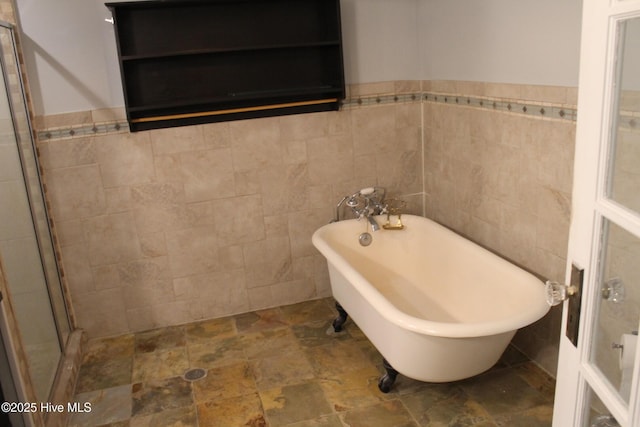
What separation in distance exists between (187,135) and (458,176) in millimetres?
1697

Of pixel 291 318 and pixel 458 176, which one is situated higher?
pixel 458 176

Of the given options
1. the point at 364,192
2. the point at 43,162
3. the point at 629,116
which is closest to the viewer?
the point at 629,116

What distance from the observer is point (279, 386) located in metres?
2.86

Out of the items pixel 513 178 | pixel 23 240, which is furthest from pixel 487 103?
pixel 23 240

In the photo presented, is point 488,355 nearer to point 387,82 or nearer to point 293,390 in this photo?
point 293,390

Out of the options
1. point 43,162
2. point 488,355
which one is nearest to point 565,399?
point 488,355

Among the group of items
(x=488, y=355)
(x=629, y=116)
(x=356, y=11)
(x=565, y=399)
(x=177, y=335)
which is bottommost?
(x=177, y=335)

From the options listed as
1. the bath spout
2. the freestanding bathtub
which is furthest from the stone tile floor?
the bath spout

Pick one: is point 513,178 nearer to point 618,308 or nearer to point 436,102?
point 436,102

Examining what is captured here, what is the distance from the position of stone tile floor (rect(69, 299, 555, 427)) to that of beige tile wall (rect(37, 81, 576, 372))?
264mm

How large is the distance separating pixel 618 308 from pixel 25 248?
2.67 meters

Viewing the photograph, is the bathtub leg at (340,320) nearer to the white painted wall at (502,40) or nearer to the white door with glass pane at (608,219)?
the white painted wall at (502,40)

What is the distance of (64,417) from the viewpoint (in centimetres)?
271

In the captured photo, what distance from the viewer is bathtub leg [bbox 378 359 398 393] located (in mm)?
2691
